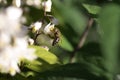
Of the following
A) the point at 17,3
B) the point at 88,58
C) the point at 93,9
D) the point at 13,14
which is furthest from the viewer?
the point at 88,58

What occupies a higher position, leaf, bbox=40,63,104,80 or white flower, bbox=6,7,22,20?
white flower, bbox=6,7,22,20

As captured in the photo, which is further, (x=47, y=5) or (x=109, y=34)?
(x=47, y=5)

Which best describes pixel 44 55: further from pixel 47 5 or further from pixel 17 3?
pixel 17 3

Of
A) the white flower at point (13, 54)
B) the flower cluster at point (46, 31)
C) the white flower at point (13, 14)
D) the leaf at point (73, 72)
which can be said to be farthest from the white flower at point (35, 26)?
Result: the white flower at point (13, 14)

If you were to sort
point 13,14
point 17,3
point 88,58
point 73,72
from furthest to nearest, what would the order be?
point 88,58, point 73,72, point 17,3, point 13,14

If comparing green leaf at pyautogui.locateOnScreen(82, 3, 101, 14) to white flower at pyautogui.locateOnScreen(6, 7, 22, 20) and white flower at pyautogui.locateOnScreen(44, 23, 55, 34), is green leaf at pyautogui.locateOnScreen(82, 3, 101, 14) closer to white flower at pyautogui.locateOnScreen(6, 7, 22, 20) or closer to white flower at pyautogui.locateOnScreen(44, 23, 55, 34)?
white flower at pyautogui.locateOnScreen(44, 23, 55, 34)

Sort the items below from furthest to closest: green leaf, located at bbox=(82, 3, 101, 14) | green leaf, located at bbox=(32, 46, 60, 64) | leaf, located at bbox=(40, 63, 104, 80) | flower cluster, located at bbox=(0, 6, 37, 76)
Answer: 1. green leaf, located at bbox=(82, 3, 101, 14)
2. green leaf, located at bbox=(32, 46, 60, 64)
3. leaf, located at bbox=(40, 63, 104, 80)
4. flower cluster, located at bbox=(0, 6, 37, 76)

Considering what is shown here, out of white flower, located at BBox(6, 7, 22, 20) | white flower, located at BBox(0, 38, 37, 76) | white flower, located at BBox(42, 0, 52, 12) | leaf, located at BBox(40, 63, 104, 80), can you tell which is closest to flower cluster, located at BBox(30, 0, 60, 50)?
white flower, located at BBox(42, 0, 52, 12)

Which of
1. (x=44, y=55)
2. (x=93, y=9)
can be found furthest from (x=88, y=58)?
(x=44, y=55)

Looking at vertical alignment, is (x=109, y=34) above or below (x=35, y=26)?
above
